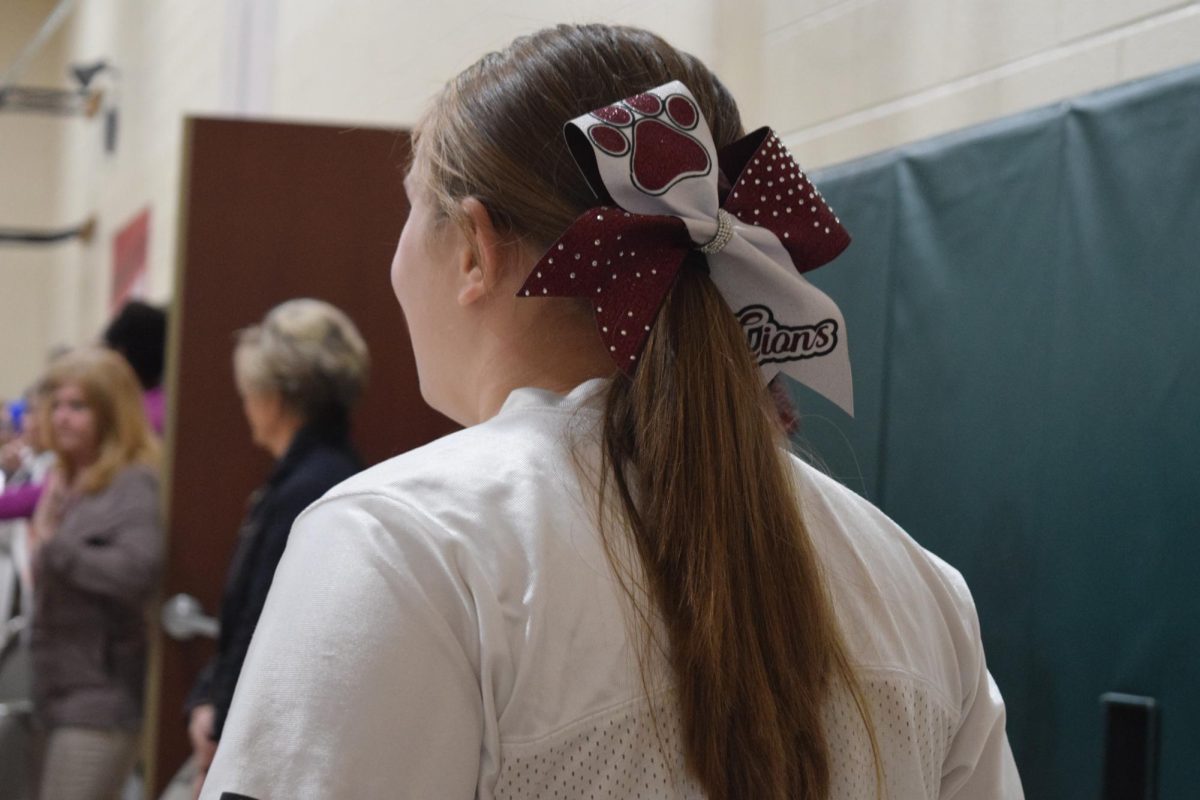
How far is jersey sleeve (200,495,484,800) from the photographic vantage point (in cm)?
70

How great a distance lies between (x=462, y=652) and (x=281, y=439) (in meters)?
2.11

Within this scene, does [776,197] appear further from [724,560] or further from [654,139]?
[724,560]

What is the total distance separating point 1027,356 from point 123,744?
7.86 ft

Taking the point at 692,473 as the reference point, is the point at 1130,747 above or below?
below

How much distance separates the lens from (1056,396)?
1618 millimetres

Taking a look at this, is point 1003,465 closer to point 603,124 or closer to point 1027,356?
point 1027,356

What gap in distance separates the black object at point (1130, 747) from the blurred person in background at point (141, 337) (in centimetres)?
319

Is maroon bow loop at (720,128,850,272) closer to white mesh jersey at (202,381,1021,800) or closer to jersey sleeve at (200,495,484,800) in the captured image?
white mesh jersey at (202,381,1021,800)

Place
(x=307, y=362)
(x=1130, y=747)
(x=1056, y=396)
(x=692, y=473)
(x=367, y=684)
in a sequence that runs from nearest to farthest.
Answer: (x=367, y=684), (x=692, y=473), (x=1130, y=747), (x=1056, y=396), (x=307, y=362)

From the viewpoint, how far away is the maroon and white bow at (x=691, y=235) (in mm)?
834

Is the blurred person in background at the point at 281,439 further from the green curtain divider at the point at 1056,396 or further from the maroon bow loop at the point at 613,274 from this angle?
the maroon bow loop at the point at 613,274

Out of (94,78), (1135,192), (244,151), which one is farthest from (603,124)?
(94,78)

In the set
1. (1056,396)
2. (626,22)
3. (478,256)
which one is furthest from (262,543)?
(478,256)

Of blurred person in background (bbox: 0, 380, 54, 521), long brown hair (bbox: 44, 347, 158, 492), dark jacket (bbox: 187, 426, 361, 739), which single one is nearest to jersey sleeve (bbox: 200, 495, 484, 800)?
dark jacket (bbox: 187, 426, 361, 739)
